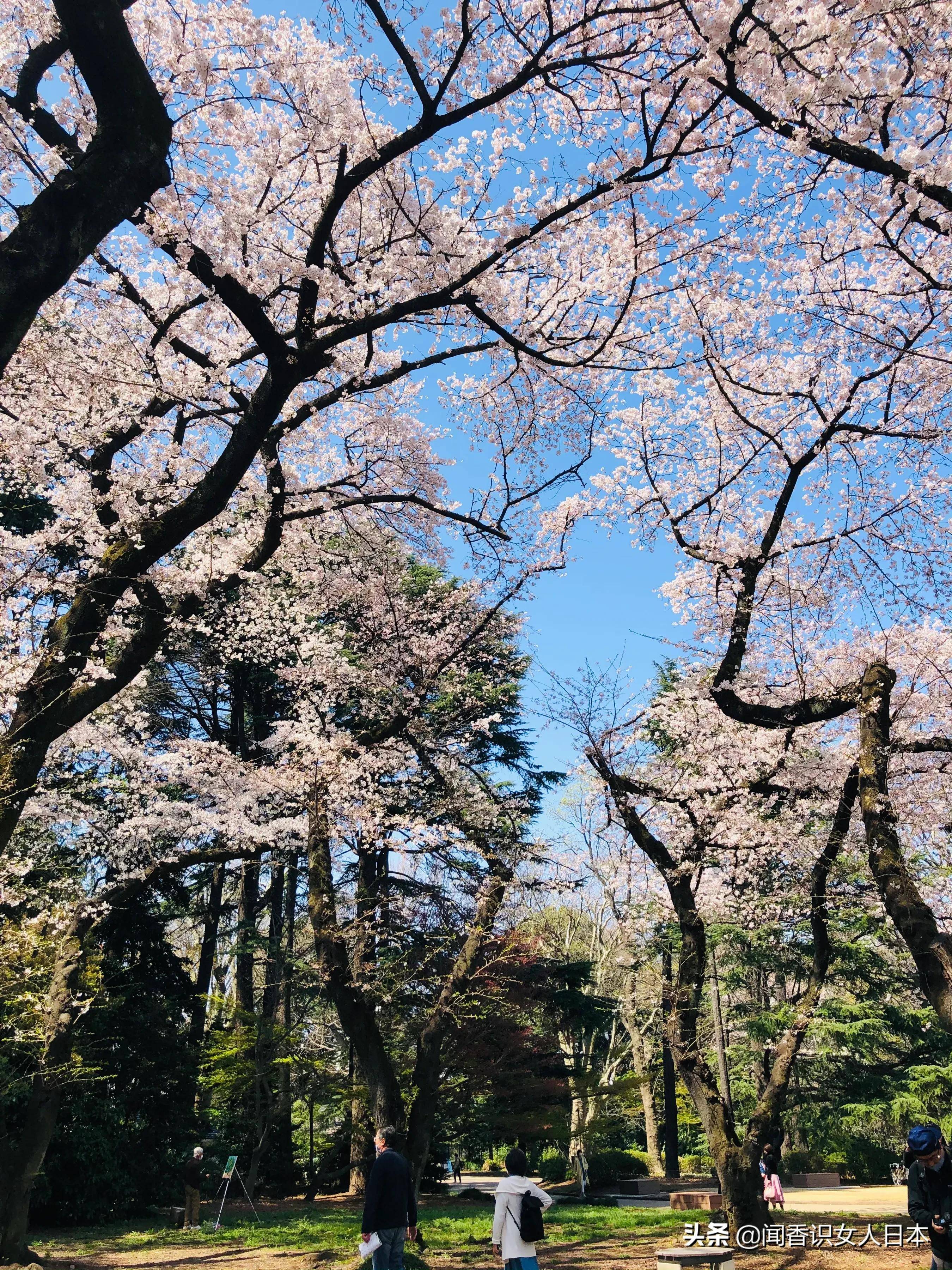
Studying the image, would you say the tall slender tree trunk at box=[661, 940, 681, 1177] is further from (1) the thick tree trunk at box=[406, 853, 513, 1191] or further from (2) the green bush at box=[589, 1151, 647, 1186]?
(1) the thick tree trunk at box=[406, 853, 513, 1191]

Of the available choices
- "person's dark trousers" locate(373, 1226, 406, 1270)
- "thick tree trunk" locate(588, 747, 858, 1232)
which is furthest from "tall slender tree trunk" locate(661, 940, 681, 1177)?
"person's dark trousers" locate(373, 1226, 406, 1270)

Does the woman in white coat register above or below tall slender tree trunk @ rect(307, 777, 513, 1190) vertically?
below

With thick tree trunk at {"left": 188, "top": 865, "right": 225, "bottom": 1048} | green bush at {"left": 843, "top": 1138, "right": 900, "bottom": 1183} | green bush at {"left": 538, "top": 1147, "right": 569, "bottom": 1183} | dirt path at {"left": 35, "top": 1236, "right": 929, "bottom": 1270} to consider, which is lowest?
green bush at {"left": 538, "top": 1147, "right": 569, "bottom": 1183}

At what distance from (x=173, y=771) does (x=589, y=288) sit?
34.5ft

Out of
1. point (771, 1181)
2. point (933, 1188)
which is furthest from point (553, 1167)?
point (933, 1188)

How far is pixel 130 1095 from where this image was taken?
1408cm

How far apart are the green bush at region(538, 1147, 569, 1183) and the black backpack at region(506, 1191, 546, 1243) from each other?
1842cm

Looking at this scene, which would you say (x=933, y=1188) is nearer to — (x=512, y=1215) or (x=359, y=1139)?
(x=512, y=1215)

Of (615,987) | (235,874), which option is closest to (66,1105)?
(235,874)

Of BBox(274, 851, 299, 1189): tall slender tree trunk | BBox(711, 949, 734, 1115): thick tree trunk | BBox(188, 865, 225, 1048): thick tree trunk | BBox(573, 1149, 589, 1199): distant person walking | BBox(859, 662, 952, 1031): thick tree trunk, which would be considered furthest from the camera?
BBox(188, 865, 225, 1048): thick tree trunk

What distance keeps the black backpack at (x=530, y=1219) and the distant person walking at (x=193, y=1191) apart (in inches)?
369

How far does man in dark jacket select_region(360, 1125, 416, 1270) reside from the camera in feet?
17.6

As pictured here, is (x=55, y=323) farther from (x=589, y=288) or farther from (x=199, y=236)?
(x=589, y=288)

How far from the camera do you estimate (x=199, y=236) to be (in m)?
6.07
